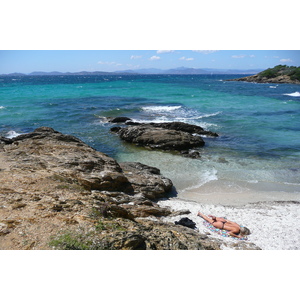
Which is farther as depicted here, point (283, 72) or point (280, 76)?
point (283, 72)

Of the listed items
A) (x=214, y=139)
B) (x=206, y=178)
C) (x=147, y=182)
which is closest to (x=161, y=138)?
(x=214, y=139)

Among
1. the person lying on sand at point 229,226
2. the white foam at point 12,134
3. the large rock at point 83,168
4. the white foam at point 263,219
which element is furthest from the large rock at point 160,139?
the person lying on sand at point 229,226

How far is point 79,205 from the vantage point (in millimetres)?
7684

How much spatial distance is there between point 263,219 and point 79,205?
300 inches

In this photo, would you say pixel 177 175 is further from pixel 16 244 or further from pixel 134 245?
pixel 16 244

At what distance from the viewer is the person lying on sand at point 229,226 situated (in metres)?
9.77

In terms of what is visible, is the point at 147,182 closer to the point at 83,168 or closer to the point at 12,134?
the point at 83,168

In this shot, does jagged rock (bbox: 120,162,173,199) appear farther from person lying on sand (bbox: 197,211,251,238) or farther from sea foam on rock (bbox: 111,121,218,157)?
sea foam on rock (bbox: 111,121,218,157)

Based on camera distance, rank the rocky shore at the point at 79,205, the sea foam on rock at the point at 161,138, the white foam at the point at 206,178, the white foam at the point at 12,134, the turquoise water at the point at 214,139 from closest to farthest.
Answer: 1. the rocky shore at the point at 79,205
2. the white foam at the point at 206,178
3. the turquoise water at the point at 214,139
4. the sea foam on rock at the point at 161,138
5. the white foam at the point at 12,134

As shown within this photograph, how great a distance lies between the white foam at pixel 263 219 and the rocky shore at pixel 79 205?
91cm

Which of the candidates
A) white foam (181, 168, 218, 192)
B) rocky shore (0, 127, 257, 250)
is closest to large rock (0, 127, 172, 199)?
rocky shore (0, 127, 257, 250)

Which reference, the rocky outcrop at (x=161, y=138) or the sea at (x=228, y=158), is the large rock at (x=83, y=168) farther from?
the rocky outcrop at (x=161, y=138)

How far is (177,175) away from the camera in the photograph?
16.1 meters

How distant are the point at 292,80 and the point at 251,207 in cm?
9759
